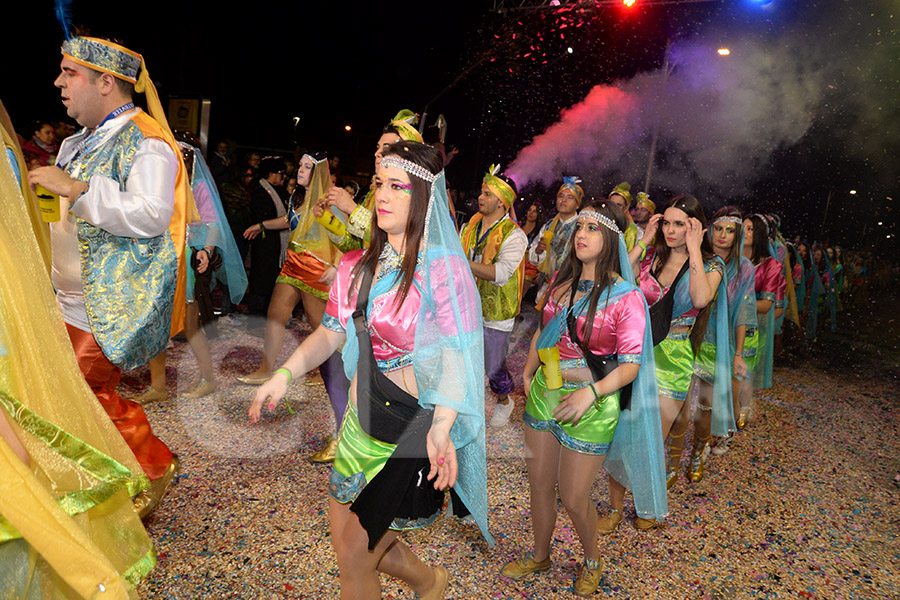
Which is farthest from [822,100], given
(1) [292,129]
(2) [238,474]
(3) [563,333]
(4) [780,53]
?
(2) [238,474]

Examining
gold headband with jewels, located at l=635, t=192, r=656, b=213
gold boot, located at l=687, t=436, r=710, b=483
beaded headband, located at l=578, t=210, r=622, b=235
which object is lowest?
gold boot, located at l=687, t=436, r=710, b=483

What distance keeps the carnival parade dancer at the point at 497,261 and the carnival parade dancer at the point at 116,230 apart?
7.46 ft

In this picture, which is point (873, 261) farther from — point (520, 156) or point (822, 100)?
point (520, 156)

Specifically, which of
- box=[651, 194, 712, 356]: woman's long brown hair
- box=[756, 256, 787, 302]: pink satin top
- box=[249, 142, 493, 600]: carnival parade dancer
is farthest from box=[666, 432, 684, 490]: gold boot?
box=[249, 142, 493, 600]: carnival parade dancer

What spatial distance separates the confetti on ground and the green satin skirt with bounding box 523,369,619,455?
2.71ft

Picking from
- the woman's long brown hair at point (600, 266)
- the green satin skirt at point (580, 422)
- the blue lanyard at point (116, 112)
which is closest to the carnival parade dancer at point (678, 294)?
the woman's long brown hair at point (600, 266)

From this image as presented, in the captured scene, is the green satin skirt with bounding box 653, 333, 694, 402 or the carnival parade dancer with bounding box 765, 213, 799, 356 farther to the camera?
the carnival parade dancer with bounding box 765, 213, 799, 356

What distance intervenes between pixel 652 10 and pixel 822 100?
161 inches

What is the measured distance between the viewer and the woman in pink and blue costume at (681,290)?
3656 millimetres

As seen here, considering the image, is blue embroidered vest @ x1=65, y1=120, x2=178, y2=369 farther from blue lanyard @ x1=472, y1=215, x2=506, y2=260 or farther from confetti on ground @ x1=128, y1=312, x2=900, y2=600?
blue lanyard @ x1=472, y1=215, x2=506, y2=260

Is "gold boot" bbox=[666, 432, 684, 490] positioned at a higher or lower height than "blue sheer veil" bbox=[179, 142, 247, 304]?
lower

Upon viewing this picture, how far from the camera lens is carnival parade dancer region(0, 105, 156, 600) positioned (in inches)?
42.8

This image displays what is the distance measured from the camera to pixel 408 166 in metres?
2.14

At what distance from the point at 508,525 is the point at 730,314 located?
2.58 m
